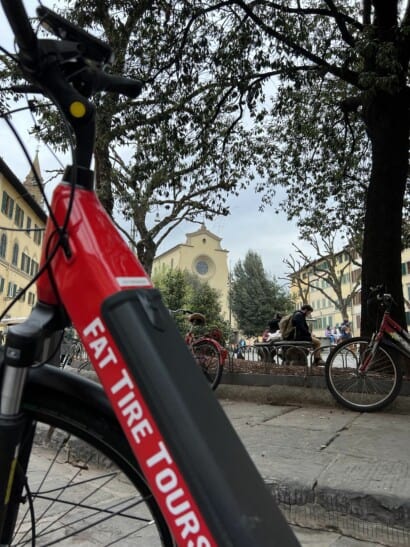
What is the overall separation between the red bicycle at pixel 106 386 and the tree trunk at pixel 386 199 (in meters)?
5.89

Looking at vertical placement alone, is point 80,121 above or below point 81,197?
above

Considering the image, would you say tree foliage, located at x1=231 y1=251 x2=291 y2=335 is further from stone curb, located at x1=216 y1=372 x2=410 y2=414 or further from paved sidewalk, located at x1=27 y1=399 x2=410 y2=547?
paved sidewalk, located at x1=27 y1=399 x2=410 y2=547

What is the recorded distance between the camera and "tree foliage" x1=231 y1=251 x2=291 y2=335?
169 feet

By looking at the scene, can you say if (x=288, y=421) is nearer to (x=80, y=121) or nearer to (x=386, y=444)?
Result: (x=386, y=444)

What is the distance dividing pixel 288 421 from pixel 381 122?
487 cm

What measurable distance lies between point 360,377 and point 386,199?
2765 millimetres

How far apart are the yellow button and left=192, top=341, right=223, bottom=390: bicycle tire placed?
5.83m

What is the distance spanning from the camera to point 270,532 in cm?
92

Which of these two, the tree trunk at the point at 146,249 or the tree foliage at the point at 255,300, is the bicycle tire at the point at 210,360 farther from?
the tree foliage at the point at 255,300

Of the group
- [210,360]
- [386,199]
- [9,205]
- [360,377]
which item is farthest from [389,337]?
[9,205]

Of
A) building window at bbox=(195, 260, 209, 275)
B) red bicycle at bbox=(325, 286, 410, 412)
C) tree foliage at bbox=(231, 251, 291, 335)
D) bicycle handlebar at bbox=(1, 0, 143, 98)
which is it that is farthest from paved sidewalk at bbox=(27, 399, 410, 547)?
building window at bbox=(195, 260, 209, 275)

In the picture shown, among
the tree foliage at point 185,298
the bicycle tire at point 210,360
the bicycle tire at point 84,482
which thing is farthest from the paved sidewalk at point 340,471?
the tree foliage at point 185,298

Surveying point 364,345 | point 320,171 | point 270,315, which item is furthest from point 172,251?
point 364,345

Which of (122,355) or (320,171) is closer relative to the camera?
(122,355)
